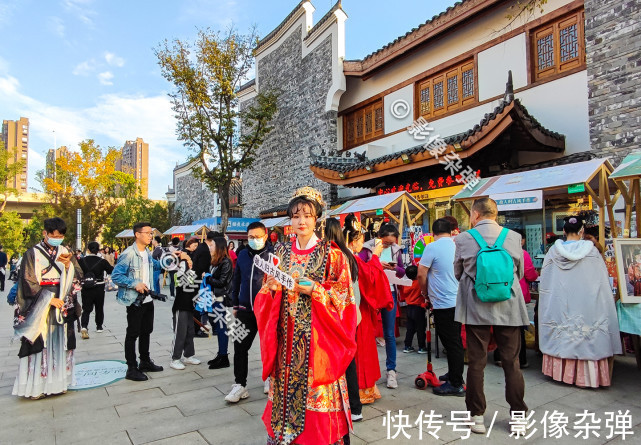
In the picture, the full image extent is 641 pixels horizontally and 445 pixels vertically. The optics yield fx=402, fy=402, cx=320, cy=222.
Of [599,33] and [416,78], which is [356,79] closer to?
[416,78]

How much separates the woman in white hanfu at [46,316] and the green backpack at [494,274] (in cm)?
412

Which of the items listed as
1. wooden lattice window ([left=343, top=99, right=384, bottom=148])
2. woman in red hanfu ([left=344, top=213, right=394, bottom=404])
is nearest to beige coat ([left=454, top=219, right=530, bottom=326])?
woman in red hanfu ([left=344, top=213, right=394, bottom=404])

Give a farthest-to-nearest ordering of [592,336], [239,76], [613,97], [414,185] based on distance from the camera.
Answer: [239,76]
[414,185]
[613,97]
[592,336]

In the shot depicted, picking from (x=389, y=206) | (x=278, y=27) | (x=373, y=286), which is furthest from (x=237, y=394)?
(x=278, y=27)

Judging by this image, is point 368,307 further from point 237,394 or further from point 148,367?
point 148,367

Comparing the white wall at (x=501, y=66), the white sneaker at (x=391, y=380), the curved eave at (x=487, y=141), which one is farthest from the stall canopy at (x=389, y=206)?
the white sneaker at (x=391, y=380)

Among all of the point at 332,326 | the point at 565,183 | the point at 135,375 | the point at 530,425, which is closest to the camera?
the point at 332,326

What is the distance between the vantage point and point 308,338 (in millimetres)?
2518

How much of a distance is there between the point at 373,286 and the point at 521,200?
297cm

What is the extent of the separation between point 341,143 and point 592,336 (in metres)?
10.2

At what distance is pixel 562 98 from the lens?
7.53 metres

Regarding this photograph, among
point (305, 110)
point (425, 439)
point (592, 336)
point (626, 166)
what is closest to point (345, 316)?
point (425, 439)

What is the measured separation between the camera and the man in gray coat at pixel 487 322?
3.17m

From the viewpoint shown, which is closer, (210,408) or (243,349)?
(210,408)
